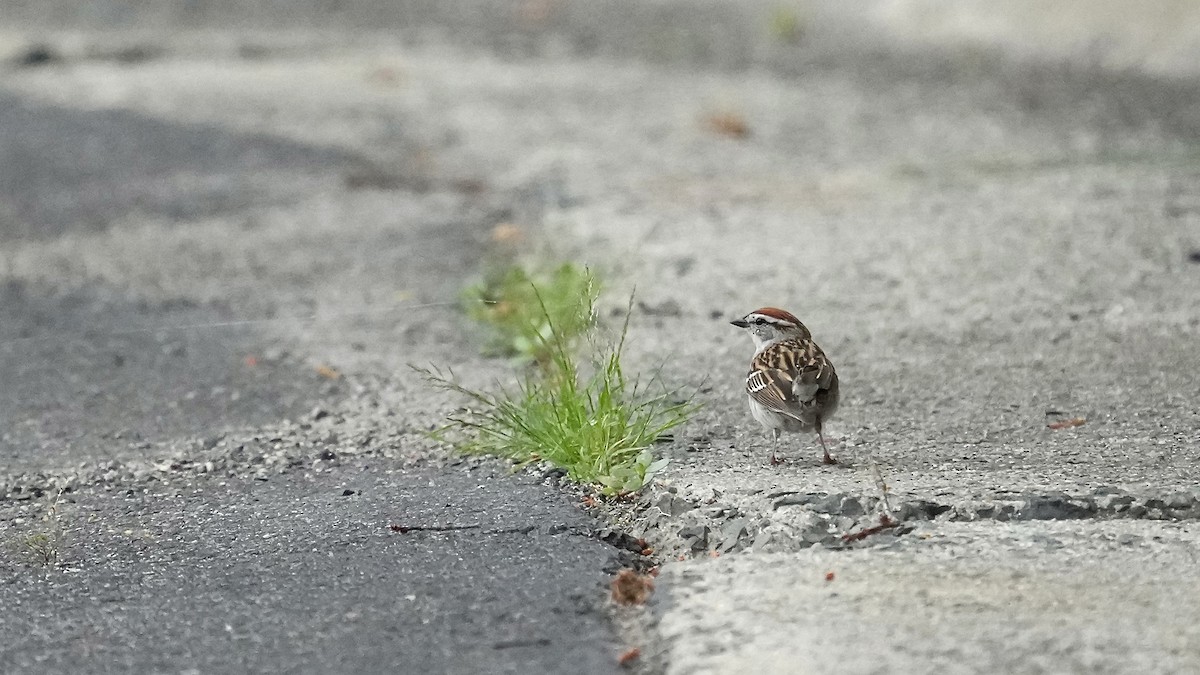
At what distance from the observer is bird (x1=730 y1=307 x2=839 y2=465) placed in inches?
201

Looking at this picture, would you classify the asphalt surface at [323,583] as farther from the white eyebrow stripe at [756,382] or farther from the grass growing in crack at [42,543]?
the white eyebrow stripe at [756,382]

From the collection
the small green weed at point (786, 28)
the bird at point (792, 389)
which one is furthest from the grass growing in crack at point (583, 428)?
the small green weed at point (786, 28)

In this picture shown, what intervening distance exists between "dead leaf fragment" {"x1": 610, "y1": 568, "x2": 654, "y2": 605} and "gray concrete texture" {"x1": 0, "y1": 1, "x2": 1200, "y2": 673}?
0.07m

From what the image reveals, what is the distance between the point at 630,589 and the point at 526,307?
3291mm

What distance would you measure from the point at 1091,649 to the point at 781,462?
5.60ft

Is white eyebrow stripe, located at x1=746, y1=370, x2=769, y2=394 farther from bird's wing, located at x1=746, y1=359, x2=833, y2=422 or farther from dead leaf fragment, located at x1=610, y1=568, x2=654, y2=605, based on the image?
dead leaf fragment, located at x1=610, y1=568, x2=654, y2=605

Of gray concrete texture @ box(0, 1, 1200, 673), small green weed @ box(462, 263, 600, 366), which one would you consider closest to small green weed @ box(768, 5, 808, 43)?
gray concrete texture @ box(0, 1, 1200, 673)

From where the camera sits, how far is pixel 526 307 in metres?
7.43

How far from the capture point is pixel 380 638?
414cm

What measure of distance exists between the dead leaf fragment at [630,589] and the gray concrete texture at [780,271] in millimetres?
69

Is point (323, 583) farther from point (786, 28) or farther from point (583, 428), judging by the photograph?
point (786, 28)

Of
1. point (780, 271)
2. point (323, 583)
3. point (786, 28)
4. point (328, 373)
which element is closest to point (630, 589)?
point (323, 583)

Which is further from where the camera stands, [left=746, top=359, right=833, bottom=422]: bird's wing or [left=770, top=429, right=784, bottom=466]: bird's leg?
[left=770, top=429, right=784, bottom=466]: bird's leg

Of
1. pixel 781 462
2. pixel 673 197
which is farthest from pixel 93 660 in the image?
pixel 673 197
